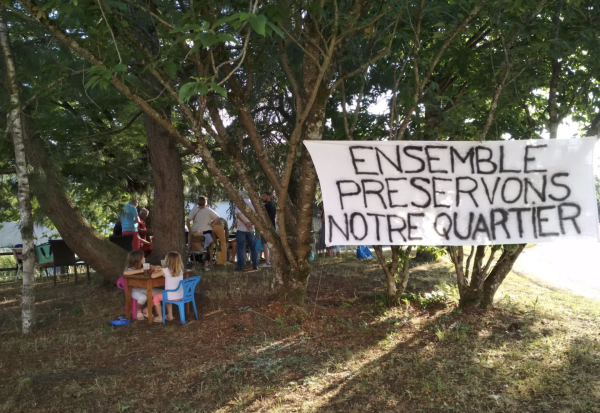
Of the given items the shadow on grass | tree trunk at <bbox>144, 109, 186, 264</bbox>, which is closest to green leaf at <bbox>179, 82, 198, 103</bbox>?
the shadow on grass

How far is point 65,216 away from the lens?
7.18 meters

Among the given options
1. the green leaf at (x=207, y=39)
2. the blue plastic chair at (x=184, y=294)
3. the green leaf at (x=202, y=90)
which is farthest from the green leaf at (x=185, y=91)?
the blue plastic chair at (x=184, y=294)

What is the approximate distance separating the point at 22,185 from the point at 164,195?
243 cm

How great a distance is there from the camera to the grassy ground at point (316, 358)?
3.76 metres

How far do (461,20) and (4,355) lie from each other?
5879 millimetres

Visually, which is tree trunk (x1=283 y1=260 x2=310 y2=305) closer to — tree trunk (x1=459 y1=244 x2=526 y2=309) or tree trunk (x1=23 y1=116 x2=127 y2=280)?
tree trunk (x1=459 y1=244 x2=526 y2=309)

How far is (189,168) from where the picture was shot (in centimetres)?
1238

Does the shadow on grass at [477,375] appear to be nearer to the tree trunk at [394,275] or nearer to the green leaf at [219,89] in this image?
the tree trunk at [394,275]

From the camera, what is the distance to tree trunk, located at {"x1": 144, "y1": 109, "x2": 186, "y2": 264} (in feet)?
26.5

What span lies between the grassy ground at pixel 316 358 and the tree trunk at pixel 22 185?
→ 0.37 m

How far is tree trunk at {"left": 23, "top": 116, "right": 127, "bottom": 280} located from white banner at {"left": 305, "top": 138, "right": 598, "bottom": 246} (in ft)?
12.6

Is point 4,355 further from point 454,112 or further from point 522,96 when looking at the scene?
point 522,96

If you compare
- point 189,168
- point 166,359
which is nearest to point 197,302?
point 166,359

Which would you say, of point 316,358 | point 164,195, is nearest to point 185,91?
point 316,358
